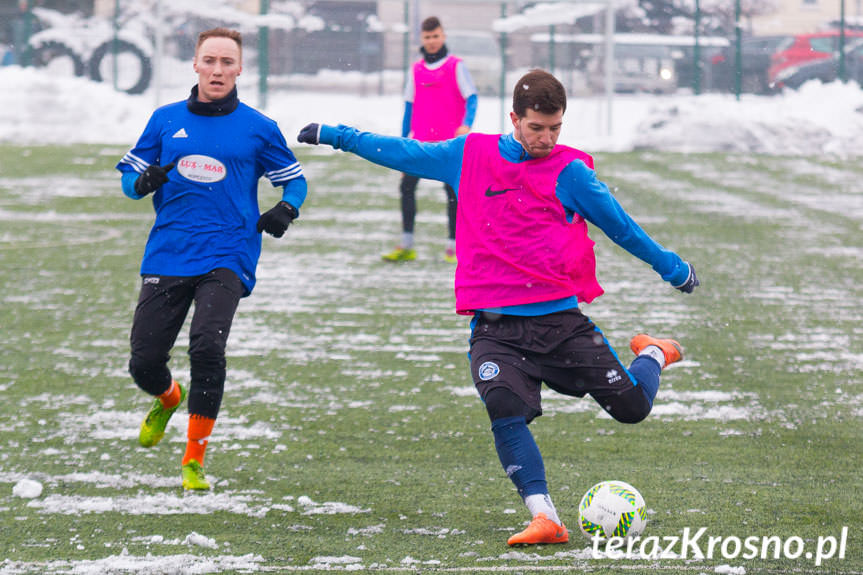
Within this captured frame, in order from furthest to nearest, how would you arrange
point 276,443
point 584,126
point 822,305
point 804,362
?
point 584,126
point 822,305
point 804,362
point 276,443

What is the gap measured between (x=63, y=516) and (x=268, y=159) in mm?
1707

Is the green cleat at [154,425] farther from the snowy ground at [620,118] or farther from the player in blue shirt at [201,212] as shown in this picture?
the snowy ground at [620,118]

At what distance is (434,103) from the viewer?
11.3m

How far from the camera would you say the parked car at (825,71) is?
2658 cm

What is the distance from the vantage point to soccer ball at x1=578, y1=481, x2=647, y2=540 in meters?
4.23

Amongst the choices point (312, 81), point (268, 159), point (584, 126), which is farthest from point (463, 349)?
point (312, 81)

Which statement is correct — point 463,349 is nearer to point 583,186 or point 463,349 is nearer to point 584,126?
point 583,186

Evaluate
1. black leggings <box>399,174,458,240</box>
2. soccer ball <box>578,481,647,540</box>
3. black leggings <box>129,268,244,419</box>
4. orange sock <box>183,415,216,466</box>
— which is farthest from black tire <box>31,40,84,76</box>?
soccer ball <box>578,481,647,540</box>

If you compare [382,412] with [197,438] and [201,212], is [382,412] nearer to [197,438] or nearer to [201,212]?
[197,438]

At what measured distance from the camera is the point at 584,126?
2595 centimetres

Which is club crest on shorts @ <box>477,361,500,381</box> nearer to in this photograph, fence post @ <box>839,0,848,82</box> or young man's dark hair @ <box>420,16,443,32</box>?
young man's dark hair @ <box>420,16,443,32</box>

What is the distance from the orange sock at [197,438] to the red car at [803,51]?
79.9 ft

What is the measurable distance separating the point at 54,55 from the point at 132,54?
1.74 meters

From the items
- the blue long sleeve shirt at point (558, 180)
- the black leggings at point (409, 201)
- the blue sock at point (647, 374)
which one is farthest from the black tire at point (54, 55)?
the blue sock at point (647, 374)
